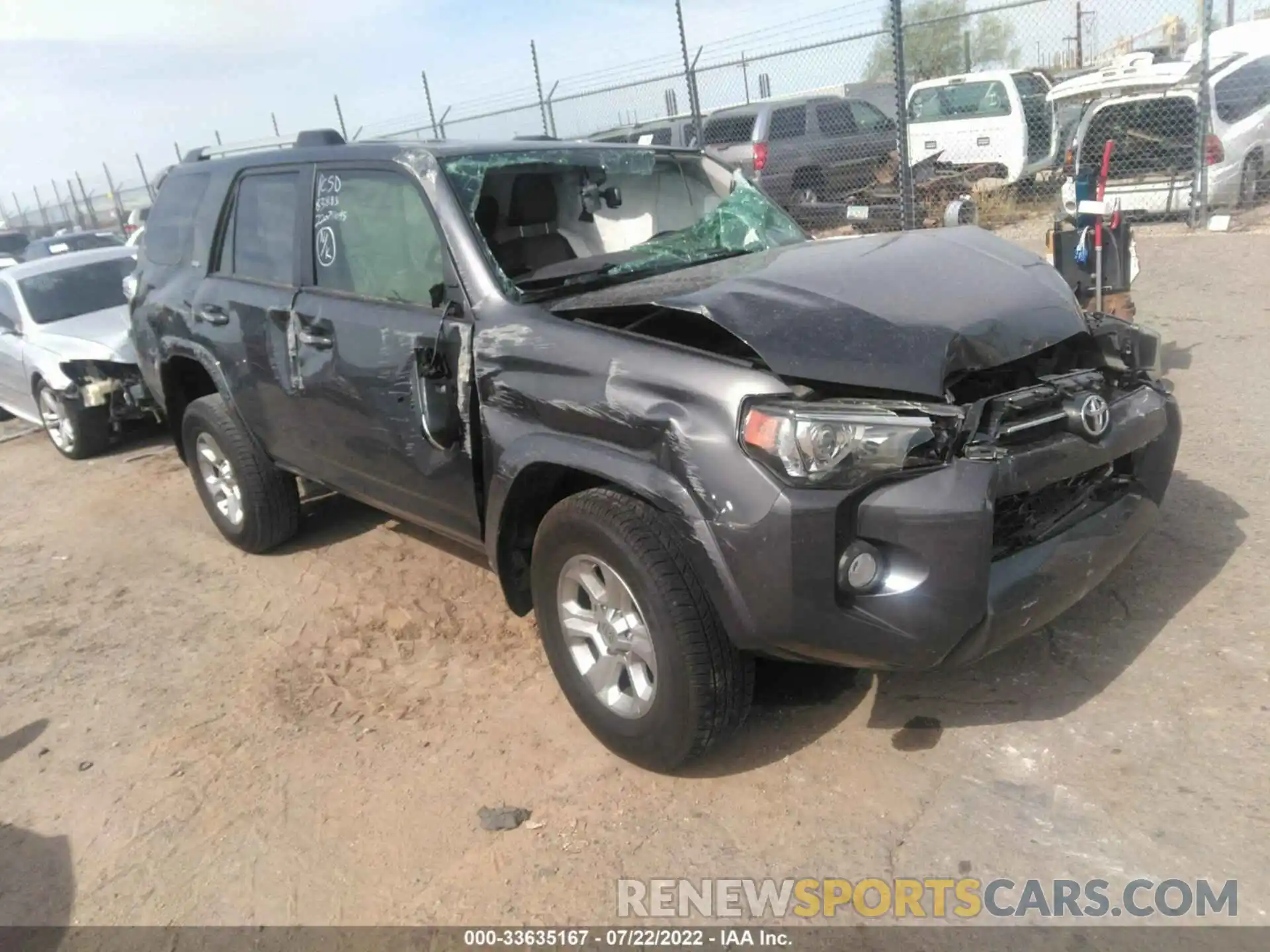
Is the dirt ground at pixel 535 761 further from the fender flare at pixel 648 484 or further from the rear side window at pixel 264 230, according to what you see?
the rear side window at pixel 264 230

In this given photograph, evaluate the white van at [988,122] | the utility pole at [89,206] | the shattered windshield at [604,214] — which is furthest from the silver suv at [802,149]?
the utility pole at [89,206]

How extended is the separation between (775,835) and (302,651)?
2.27m

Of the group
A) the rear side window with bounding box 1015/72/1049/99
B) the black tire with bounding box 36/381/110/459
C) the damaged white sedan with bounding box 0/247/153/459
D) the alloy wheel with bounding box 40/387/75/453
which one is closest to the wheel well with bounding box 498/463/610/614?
the damaged white sedan with bounding box 0/247/153/459

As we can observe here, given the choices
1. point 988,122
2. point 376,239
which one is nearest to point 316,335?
point 376,239

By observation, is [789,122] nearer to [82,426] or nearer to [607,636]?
[82,426]

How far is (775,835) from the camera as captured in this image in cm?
264

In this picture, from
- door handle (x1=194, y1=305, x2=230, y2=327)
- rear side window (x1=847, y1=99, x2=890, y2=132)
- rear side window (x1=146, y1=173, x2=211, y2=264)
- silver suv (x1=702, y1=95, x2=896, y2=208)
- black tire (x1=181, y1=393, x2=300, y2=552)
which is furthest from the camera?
rear side window (x1=847, y1=99, x2=890, y2=132)

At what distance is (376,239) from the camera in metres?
3.72

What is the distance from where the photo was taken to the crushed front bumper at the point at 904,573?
2.38m

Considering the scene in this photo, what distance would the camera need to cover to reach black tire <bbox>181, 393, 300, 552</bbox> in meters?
4.71

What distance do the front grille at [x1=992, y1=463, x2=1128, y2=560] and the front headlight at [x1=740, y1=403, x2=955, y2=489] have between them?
33 centimetres

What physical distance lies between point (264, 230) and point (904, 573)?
329 cm

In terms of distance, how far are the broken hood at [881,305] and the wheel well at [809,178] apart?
9.68 meters

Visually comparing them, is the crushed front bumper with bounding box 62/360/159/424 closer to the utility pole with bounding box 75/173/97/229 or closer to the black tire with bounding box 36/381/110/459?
the black tire with bounding box 36/381/110/459
